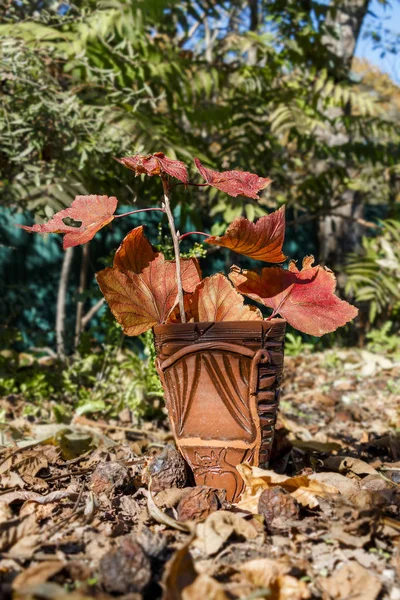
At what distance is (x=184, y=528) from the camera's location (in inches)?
56.2

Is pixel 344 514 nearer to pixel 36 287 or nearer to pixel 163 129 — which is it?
pixel 163 129

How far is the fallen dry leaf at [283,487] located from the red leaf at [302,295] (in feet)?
1.43

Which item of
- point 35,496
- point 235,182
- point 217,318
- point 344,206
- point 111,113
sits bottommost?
point 35,496

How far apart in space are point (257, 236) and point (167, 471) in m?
0.72

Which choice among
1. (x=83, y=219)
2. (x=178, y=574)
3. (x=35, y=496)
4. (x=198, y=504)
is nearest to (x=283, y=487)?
(x=198, y=504)

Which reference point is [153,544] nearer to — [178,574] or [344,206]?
[178,574]

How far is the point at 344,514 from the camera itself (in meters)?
1.41

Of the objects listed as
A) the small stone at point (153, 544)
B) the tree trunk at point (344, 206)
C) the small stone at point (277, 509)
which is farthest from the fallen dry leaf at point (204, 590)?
the tree trunk at point (344, 206)

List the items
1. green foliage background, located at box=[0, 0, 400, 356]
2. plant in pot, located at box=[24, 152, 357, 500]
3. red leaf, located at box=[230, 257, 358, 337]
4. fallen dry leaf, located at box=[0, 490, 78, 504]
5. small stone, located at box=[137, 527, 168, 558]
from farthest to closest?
green foliage background, located at box=[0, 0, 400, 356]
red leaf, located at box=[230, 257, 358, 337]
plant in pot, located at box=[24, 152, 357, 500]
fallen dry leaf, located at box=[0, 490, 78, 504]
small stone, located at box=[137, 527, 168, 558]

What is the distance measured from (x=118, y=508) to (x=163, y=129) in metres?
2.57

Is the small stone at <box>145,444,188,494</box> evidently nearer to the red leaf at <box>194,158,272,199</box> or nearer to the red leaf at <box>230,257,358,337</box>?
the red leaf at <box>230,257,358,337</box>

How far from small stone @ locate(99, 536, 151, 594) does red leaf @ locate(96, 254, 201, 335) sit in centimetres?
76

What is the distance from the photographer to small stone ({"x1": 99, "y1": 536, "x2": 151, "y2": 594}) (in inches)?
43.8

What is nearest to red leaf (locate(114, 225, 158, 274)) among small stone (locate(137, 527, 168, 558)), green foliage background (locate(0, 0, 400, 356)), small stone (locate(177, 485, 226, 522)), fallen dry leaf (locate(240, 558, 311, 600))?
small stone (locate(177, 485, 226, 522))
